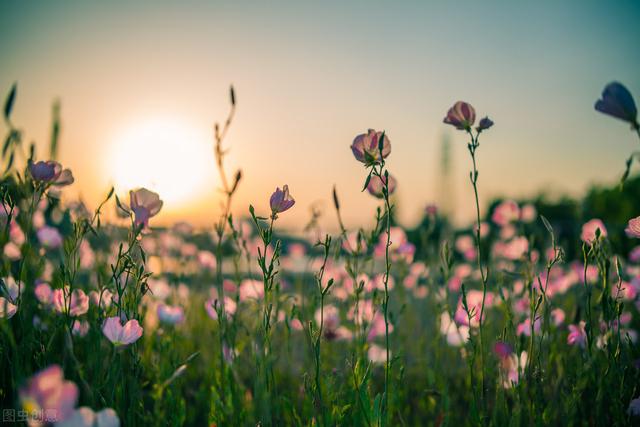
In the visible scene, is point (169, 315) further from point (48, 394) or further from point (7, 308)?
point (48, 394)

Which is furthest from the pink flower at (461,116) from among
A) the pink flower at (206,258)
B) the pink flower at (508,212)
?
the pink flower at (206,258)

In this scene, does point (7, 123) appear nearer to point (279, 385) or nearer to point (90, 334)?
point (90, 334)

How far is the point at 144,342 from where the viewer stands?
7.56 ft

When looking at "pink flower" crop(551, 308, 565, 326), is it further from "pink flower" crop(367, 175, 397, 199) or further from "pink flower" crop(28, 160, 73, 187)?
"pink flower" crop(28, 160, 73, 187)

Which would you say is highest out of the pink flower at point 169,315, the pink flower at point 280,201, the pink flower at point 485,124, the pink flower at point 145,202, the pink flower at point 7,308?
the pink flower at point 485,124

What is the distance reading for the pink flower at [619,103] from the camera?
1194 millimetres

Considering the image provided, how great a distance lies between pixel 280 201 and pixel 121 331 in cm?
57

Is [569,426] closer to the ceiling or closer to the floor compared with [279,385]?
closer to the ceiling

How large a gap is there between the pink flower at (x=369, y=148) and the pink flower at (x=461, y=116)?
8.7 inches

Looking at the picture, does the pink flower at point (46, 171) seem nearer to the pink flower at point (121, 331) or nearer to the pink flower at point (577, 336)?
the pink flower at point (121, 331)

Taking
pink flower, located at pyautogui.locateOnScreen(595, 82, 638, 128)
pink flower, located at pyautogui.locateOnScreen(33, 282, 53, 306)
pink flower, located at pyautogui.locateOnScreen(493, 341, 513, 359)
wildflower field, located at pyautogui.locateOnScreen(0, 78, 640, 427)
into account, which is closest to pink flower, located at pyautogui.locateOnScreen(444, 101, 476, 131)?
wildflower field, located at pyautogui.locateOnScreen(0, 78, 640, 427)

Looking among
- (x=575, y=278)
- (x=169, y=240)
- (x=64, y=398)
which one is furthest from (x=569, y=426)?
(x=169, y=240)

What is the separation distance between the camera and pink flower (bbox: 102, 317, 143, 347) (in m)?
1.28

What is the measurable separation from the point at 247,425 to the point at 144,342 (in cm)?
101
